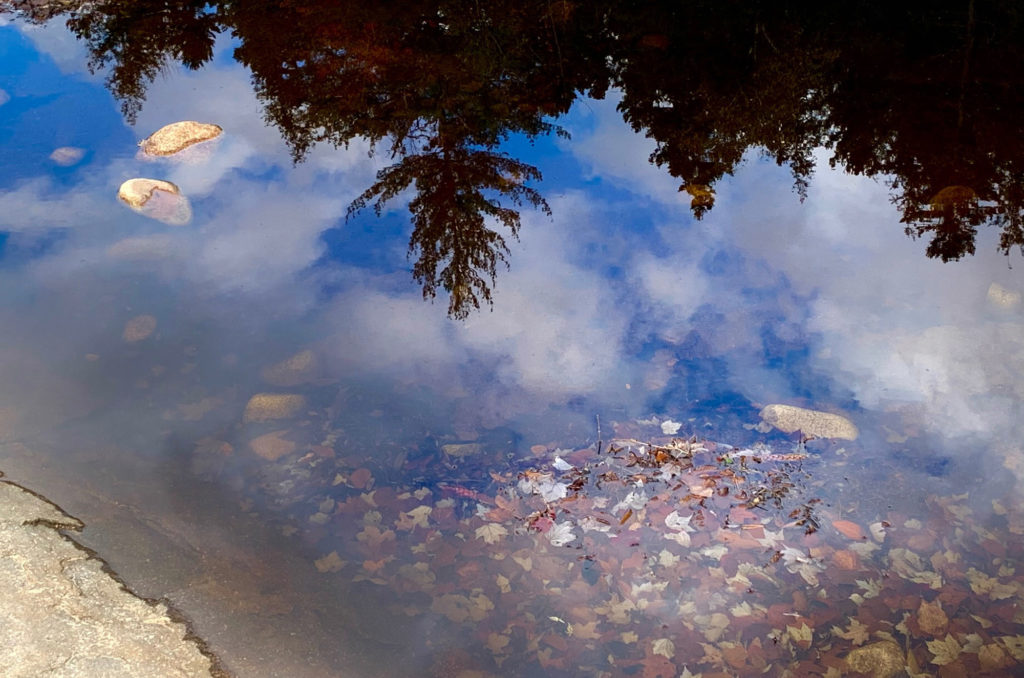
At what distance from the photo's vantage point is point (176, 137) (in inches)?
330

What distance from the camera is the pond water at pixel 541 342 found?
3.96 meters

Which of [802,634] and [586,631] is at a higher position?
[802,634]

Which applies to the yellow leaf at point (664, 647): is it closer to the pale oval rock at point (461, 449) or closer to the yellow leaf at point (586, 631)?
the yellow leaf at point (586, 631)

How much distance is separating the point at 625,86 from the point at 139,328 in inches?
240

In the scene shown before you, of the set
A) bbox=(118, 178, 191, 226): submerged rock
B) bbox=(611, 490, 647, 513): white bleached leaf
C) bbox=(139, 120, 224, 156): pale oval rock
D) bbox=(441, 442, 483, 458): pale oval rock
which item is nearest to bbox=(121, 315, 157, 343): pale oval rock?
bbox=(118, 178, 191, 226): submerged rock

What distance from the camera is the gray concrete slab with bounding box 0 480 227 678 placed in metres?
3.28

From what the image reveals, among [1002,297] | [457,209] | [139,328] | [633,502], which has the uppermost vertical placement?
[457,209]

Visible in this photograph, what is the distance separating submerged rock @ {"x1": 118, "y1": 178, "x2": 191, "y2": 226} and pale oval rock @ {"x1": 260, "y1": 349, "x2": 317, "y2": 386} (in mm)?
2496

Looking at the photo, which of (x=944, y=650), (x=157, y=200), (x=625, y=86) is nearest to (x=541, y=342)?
(x=944, y=650)

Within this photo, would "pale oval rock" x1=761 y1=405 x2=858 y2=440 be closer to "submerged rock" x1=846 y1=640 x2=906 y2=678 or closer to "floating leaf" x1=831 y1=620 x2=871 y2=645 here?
"floating leaf" x1=831 y1=620 x2=871 y2=645

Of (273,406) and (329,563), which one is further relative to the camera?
(273,406)

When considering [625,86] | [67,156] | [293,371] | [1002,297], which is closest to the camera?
[293,371]

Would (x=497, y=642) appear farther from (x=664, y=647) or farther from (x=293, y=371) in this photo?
(x=293, y=371)

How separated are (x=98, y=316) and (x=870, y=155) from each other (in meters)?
7.40
